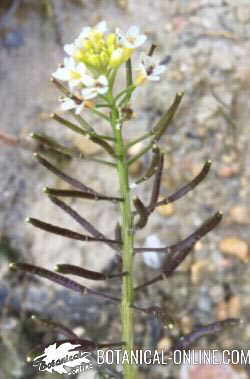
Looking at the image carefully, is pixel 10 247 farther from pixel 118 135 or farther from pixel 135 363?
pixel 118 135

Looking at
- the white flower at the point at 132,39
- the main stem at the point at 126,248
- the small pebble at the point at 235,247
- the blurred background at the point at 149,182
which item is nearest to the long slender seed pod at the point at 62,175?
the main stem at the point at 126,248

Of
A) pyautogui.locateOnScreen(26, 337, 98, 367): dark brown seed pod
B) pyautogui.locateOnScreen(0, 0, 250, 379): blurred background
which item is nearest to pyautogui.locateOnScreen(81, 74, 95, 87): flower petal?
pyautogui.locateOnScreen(26, 337, 98, 367): dark brown seed pod

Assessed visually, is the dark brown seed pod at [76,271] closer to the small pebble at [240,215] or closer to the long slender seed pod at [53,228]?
the long slender seed pod at [53,228]

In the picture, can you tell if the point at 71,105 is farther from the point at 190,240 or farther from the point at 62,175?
the point at 190,240

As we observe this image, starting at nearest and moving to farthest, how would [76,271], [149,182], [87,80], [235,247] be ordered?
1. [87,80]
2. [76,271]
3. [235,247]
4. [149,182]

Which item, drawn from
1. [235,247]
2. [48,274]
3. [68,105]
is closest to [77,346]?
[48,274]

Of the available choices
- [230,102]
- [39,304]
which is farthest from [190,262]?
[230,102]
